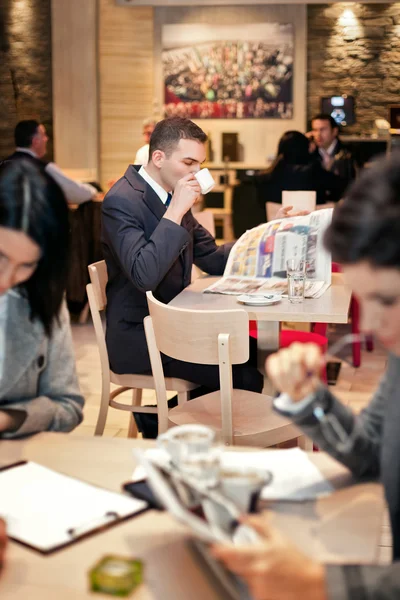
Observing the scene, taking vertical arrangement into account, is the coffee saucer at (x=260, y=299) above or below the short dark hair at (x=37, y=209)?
below

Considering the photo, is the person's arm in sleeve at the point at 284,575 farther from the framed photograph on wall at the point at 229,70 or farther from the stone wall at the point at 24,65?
the framed photograph on wall at the point at 229,70

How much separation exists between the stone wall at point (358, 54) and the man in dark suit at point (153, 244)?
722 cm

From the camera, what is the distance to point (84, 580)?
1168mm

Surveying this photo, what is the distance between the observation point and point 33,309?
1.76 metres

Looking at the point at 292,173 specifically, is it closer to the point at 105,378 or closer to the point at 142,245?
the point at 142,245

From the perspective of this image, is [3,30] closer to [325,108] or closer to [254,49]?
[254,49]

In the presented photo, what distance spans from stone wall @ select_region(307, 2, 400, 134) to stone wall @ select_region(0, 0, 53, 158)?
10.8ft

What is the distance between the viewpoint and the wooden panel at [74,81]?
988cm

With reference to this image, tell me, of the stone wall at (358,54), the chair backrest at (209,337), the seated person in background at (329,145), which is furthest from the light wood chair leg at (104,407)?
the stone wall at (358,54)

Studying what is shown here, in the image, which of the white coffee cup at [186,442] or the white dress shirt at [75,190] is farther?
the white dress shirt at [75,190]

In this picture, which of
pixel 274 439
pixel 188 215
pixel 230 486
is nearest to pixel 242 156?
pixel 188 215

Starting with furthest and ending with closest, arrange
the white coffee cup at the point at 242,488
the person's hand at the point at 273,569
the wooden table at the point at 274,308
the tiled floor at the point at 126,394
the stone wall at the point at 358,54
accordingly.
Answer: the stone wall at the point at 358,54
the tiled floor at the point at 126,394
the wooden table at the point at 274,308
the white coffee cup at the point at 242,488
the person's hand at the point at 273,569

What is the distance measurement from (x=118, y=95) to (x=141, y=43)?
73 centimetres

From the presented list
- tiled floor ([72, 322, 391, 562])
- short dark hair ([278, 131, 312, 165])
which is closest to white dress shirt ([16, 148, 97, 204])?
tiled floor ([72, 322, 391, 562])
